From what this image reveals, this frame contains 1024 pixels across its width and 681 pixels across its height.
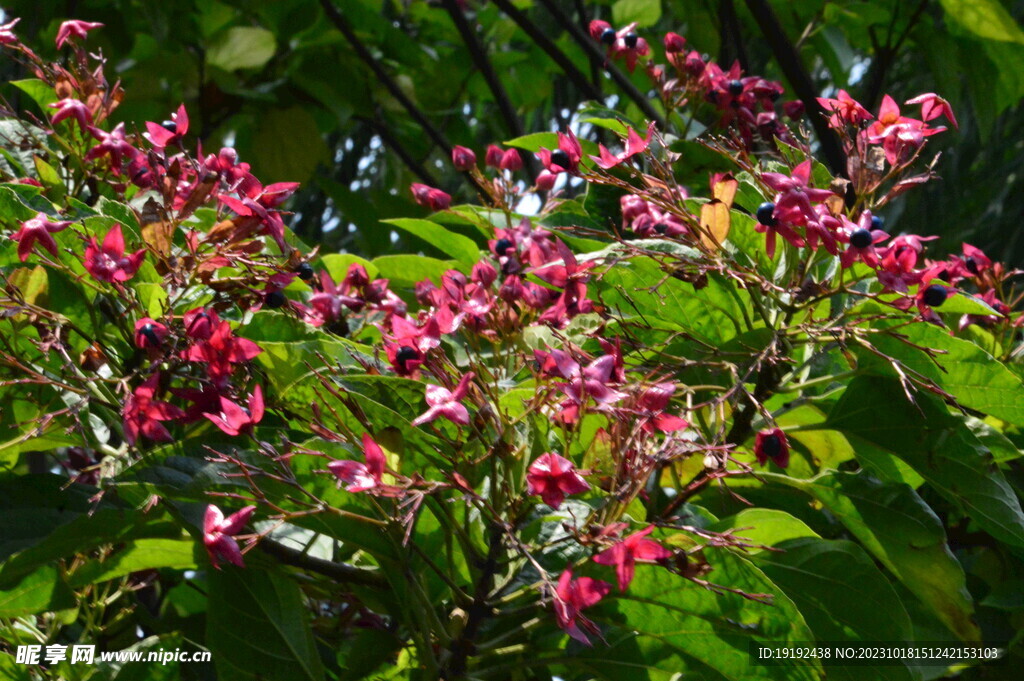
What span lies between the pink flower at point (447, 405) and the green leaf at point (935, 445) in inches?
17.6

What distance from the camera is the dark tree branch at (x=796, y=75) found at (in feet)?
5.85

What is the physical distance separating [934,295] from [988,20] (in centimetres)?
131

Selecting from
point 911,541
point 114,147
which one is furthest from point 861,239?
point 114,147

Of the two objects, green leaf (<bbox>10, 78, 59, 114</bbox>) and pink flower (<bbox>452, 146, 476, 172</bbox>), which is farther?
pink flower (<bbox>452, 146, 476, 172</bbox>)

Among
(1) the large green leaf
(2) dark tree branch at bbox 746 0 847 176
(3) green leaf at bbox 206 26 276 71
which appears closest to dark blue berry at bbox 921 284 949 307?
(1) the large green leaf

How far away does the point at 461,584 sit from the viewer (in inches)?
39.3

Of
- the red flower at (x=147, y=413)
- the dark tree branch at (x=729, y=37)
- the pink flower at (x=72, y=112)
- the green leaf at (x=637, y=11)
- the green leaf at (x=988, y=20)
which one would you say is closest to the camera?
the red flower at (x=147, y=413)

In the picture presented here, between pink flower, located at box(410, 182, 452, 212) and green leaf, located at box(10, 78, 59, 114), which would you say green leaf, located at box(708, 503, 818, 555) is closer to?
pink flower, located at box(410, 182, 452, 212)

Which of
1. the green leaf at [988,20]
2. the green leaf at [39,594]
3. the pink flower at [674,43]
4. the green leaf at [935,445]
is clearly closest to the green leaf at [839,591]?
the green leaf at [935,445]

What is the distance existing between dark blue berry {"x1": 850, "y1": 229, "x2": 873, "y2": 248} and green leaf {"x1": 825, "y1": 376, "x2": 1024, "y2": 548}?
6.5 inches

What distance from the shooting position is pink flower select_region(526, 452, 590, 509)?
77 cm

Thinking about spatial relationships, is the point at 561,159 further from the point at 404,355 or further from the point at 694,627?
the point at 694,627

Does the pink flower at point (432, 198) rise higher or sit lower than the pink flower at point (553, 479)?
higher

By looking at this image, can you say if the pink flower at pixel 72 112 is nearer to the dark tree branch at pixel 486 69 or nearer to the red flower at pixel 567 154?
the red flower at pixel 567 154
